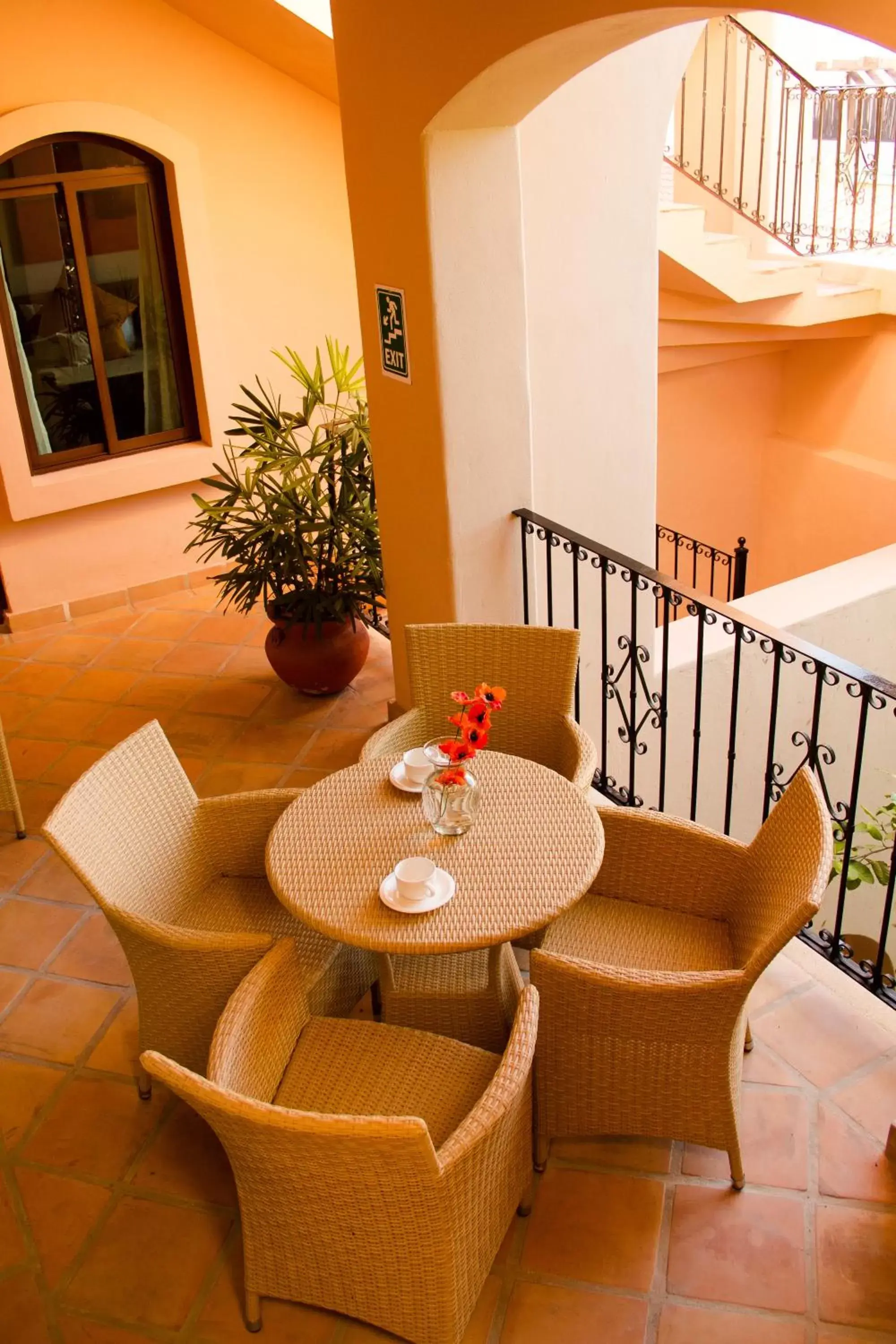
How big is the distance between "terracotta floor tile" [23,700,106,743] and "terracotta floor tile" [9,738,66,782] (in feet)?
0.13

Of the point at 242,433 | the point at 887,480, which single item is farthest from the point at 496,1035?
the point at 887,480

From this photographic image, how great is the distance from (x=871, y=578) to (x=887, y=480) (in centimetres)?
281

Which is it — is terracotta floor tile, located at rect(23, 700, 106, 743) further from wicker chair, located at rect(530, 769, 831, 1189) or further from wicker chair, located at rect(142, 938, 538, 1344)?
wicker chair, located at rect(530, 769, 831, 1189)

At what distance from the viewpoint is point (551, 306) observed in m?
4.20

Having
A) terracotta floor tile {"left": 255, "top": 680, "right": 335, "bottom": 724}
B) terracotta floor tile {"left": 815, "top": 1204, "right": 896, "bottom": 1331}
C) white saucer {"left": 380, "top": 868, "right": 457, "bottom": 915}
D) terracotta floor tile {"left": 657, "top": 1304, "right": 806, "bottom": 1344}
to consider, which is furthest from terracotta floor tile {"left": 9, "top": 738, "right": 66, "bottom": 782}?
terracotta floor tile {"left": 815, "top": 1204, "right": 896, "bottom": 1331}

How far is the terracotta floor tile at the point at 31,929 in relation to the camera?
370 centimetres

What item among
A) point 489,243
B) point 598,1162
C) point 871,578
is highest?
point 489,243

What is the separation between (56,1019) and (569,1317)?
1698 mm

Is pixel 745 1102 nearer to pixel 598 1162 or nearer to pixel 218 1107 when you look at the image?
pixel 598 1162

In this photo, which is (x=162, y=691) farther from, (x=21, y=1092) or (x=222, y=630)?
(x=21, y=1092)

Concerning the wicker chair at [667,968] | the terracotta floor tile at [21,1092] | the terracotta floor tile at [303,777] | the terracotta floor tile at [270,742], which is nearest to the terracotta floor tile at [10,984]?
the terracotta floor tile at [21,1092]

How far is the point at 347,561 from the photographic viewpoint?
192 inches

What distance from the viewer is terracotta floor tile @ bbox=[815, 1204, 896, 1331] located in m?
2.49

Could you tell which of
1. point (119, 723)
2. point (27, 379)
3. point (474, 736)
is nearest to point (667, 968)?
point (474, 736)
